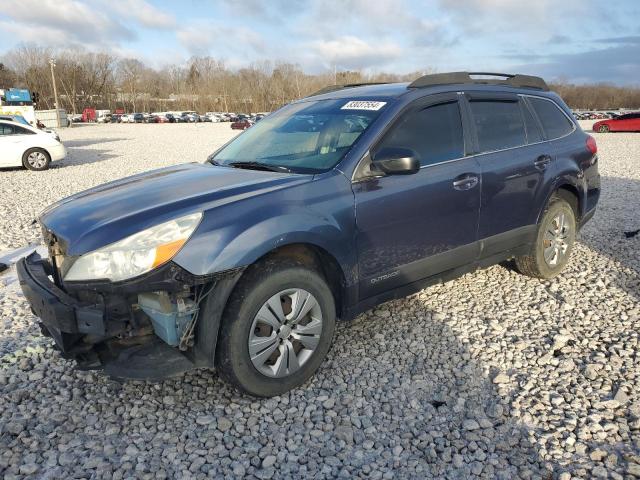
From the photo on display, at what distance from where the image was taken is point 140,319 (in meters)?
2.80

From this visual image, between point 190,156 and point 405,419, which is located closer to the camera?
point 405,419

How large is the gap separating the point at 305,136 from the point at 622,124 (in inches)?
1350

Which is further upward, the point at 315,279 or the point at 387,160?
the point at 387,160

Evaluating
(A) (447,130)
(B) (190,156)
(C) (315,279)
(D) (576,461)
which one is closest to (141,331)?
(C) (315,279)

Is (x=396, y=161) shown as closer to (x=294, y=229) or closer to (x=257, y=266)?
(x=294, y=229)

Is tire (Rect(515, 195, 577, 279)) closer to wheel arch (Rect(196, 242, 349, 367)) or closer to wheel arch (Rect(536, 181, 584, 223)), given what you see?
wheel arch (Rect(536, 181, 584, 223))

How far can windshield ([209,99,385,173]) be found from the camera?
354 centimetres

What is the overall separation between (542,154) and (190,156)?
1611 cm

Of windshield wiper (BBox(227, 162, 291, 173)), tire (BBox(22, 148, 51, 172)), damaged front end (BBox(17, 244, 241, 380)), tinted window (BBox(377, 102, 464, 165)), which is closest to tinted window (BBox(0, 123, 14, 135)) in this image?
tire (BBox(22, 148, 51, 172))

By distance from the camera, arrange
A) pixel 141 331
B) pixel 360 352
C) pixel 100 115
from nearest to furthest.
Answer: pixel 141 331 → pixel 360 352 → pixel 100 115

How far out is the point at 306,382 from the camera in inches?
131

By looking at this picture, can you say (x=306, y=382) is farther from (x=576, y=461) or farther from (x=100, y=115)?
(x=100, y=115)

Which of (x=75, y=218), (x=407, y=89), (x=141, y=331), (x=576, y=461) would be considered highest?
(x=407, y=89)

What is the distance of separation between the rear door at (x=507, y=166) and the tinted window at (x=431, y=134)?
0.22 meters
